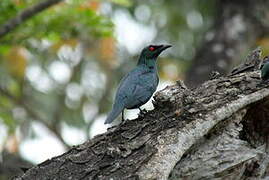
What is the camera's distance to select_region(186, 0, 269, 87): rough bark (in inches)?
354

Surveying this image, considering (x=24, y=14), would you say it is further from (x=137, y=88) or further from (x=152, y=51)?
(x=137, y=88)

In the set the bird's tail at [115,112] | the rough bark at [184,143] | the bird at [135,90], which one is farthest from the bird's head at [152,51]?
the rough bark at [184,143]

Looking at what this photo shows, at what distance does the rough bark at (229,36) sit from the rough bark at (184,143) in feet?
12.1

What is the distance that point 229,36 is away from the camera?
9.38 m

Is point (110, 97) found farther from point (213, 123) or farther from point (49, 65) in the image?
point (213, 123)

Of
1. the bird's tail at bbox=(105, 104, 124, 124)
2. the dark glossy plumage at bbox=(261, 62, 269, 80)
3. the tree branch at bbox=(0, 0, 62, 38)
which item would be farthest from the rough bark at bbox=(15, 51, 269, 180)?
the tree branch at bbox=(0, 0, 62, 38)

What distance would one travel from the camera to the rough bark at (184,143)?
178 inches

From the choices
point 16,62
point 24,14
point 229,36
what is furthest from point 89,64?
point 24,14

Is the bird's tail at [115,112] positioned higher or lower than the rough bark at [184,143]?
higher

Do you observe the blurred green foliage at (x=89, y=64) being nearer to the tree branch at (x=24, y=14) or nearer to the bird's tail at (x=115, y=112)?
the tree branch at (x=24, y=14)

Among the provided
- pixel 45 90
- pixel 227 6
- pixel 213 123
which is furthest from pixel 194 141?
pixel 45 90

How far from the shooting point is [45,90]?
13867mm

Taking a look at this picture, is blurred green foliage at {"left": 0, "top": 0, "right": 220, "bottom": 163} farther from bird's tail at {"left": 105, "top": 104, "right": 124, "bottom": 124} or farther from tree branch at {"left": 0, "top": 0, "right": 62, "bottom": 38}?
bird's tail at {"left": 105, "top": 104, "right": 124, "bottom": 124}

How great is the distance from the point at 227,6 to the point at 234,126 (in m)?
5.12
